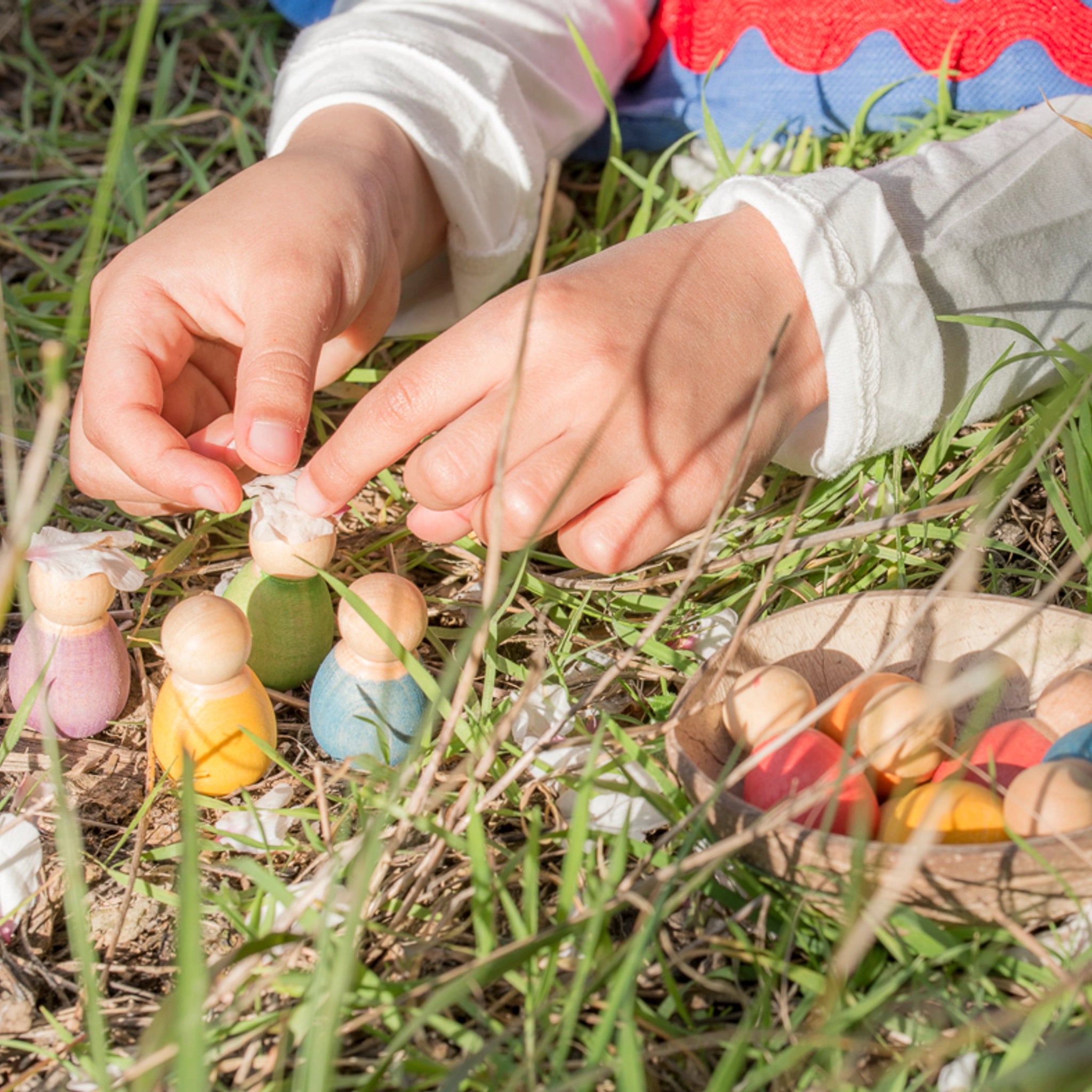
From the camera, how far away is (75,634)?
0.87 meters

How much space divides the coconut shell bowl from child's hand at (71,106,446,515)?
39cm

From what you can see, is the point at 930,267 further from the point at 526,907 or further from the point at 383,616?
the point at 526,907

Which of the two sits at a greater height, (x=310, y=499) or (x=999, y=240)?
(x=999, y=240)

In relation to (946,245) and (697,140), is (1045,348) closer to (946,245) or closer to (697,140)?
(946,245)

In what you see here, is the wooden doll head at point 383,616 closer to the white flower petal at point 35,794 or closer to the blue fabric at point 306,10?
the white flower petal at point 35,794

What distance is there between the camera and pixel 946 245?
108 cm

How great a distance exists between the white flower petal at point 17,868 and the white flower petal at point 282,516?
0.90ft

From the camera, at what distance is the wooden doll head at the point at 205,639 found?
796 mm

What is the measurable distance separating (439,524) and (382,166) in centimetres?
41

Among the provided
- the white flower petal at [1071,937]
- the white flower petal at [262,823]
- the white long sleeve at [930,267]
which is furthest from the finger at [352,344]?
the white flower petal at [1071,937]

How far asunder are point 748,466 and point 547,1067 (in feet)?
1.66

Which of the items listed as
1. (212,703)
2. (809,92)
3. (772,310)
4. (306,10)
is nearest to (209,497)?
(212,703)

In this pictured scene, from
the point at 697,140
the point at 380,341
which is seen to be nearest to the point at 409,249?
the point at 380,341

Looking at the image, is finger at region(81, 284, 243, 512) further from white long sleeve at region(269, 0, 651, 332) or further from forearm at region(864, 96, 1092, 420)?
forearm at region(864, 96, 1092, 420)
